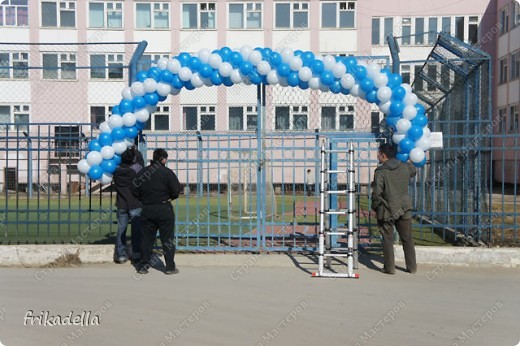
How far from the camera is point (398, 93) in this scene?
8.10 m

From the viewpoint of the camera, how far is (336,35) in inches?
1044

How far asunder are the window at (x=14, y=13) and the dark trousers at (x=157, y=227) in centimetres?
2288

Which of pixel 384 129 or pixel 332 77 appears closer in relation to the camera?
pixel 332 77

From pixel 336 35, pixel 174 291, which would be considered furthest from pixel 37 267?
pixel 336 35

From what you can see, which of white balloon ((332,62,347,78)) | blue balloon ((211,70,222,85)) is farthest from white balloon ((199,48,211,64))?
white balloon ((332,62,347,78))

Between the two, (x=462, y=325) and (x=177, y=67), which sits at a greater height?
(x=177, y=67)

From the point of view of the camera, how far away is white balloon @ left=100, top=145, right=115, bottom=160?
27.6ft

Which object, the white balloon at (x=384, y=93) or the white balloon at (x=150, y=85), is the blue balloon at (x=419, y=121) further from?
the white balloon at (x=150, y=85)

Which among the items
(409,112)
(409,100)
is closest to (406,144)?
(409,112)

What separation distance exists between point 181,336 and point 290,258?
147 inches

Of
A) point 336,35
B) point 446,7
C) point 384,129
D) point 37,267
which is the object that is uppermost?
point 446,7

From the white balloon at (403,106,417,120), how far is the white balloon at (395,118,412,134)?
0.20 feet

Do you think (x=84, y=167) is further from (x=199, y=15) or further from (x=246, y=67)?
(x=199, y=15)

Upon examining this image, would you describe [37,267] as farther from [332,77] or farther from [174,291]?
[332,77]
